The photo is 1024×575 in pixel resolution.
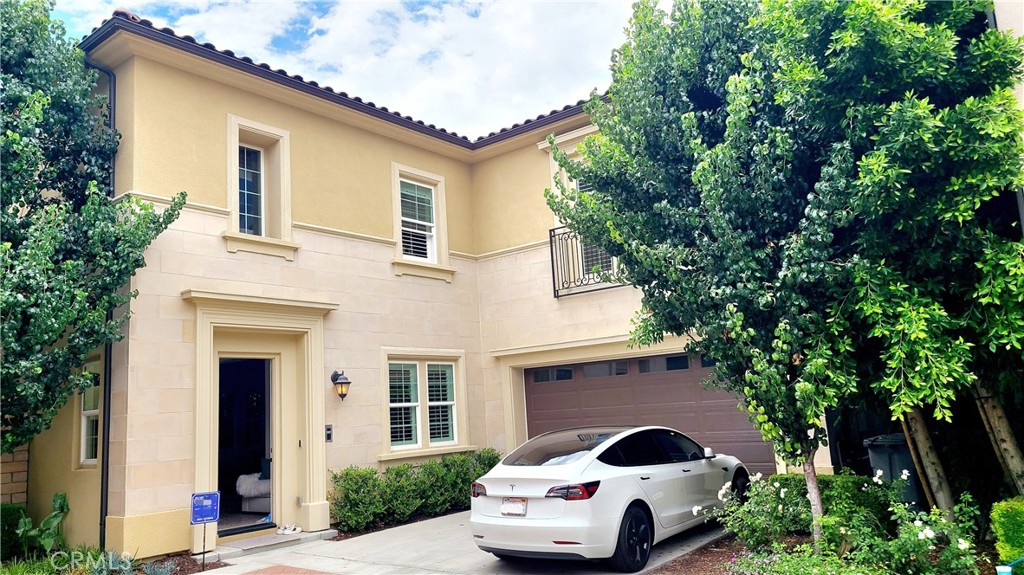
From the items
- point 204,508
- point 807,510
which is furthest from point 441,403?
point 807,510

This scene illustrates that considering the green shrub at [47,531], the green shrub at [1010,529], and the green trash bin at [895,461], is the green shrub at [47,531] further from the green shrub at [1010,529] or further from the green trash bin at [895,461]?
the green shrub at [1010,529]

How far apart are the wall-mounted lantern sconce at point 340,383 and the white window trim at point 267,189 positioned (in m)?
1.83

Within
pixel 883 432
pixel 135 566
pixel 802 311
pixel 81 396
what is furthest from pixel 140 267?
pixel 883 432

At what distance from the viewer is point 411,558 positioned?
26.8ft

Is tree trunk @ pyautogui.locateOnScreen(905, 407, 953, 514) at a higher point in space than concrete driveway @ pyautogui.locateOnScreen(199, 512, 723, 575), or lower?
higher

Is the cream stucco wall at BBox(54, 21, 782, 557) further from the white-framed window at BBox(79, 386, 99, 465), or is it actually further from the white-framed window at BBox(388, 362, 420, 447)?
the white-framed window at BBox(79, 386, 99, 465)

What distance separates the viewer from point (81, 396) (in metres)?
9.20

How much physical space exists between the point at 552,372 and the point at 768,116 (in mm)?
7056

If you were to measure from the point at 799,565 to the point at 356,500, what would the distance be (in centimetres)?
625

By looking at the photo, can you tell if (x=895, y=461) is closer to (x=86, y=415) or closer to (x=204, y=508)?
(x=204, y=508)

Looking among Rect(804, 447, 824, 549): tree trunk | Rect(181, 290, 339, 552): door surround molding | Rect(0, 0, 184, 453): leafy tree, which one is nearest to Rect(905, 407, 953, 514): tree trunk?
Rect(804, 447, 824, 549): tree trunk

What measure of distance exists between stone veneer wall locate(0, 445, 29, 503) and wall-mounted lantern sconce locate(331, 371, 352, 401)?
417 cm

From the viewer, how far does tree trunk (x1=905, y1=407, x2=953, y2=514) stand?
6793mm

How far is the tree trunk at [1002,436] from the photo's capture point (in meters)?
6.23
